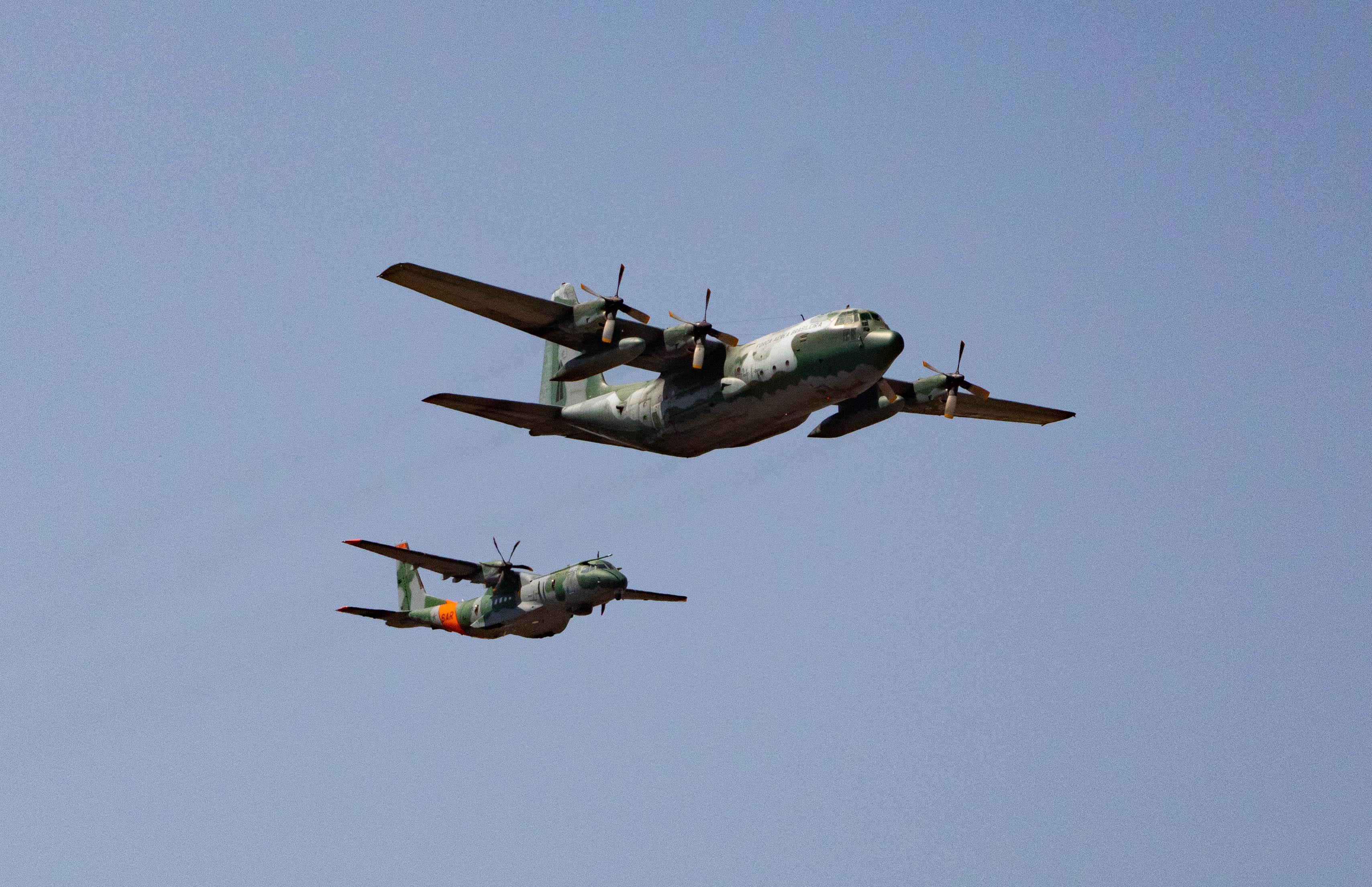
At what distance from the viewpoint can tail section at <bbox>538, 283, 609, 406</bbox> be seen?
43.5 metres

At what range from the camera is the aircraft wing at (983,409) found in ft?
139

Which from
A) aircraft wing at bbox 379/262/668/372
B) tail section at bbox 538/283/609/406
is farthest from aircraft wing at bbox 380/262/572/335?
tail section at bbox 538/283/609/406

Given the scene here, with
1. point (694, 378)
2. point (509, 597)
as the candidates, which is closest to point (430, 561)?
point (509, 597)

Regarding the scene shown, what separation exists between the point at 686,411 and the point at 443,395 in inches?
251

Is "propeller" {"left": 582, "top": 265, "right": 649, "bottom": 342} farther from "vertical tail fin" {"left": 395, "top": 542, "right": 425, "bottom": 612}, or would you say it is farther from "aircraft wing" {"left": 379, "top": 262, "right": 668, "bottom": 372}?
"vertical tail fin" {"left": 395, "top": 542, "right": 425, "bottom": 612}

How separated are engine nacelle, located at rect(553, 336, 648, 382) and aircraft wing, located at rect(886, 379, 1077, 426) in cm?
881

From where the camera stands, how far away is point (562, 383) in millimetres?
45250

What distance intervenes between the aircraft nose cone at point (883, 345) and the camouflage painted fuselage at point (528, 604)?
1218 cm

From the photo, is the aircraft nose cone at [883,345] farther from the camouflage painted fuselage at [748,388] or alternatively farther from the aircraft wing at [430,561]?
the aircraft wing at [430,561]

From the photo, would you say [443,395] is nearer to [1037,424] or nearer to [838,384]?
[838,384]

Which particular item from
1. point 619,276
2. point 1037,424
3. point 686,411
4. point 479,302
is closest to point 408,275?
point 479,302

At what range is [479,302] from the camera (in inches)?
1442

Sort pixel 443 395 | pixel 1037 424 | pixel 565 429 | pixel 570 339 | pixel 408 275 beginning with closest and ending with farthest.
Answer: pixel 408 275
pixel 570 339
pixel 443 395
pixel 565 429
pixel 1037 424

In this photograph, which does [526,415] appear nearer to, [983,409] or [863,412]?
[863,412]
